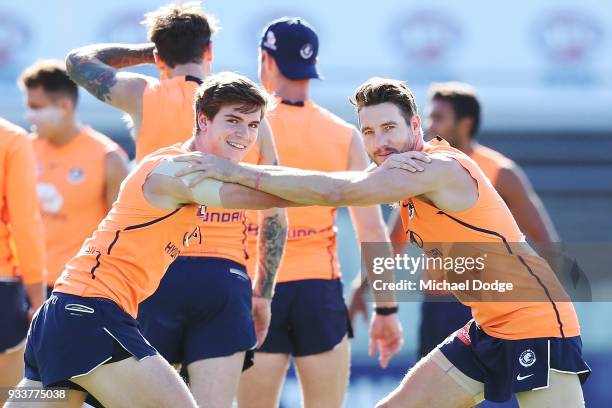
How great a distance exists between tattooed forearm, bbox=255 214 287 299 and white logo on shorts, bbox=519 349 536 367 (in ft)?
4.66

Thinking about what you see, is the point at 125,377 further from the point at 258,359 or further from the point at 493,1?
the point at 493,1

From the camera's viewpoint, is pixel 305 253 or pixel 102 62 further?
pixel 305 253

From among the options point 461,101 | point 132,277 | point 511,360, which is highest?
point 461,101

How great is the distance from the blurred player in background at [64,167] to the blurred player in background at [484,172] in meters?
1.78

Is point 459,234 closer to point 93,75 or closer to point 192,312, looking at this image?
point 192,312

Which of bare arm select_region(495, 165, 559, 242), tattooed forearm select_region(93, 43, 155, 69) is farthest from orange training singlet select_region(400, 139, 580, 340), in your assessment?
bare arm select_region(495, 165, 559, 242)

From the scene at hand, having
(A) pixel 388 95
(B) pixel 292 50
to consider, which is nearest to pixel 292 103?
(B) pixel 292 50

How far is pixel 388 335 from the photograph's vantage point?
22.3ft

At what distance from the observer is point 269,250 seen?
5930 mm

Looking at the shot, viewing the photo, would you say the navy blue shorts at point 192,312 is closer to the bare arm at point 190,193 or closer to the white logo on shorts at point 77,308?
the bare arm at point 190,193

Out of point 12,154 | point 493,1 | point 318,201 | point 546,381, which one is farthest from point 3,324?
point 493,1

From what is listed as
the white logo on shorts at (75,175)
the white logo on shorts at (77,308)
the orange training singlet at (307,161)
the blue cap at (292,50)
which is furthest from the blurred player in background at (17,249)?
the white logo on shorts at (77,308)

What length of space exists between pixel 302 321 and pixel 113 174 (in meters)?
1.84

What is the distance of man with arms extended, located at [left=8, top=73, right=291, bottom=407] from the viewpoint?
456 cm
